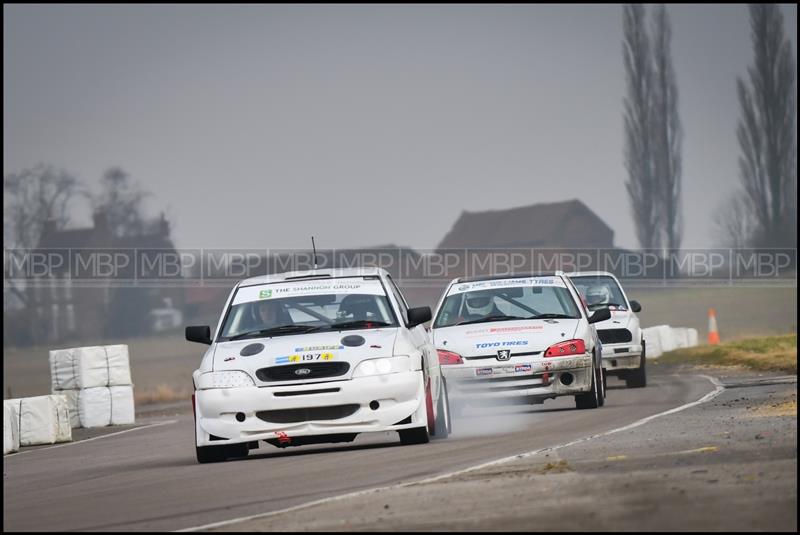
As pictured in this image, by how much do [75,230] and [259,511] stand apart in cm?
9896

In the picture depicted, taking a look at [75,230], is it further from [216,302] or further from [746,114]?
[746,114]

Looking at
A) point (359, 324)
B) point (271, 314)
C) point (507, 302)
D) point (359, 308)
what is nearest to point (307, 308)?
point (271, 314)

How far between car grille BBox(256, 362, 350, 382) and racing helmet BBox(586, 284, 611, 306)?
39.8 ft

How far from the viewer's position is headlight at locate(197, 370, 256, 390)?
14.0 m

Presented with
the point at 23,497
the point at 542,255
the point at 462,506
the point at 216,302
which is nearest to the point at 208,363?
the point at 23,497

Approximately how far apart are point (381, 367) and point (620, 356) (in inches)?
447

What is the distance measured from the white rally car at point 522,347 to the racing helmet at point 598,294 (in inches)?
244

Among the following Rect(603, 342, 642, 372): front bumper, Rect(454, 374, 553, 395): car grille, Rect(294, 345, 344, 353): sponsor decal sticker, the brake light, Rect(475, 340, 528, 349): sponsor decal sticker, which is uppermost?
Rect(294, 345, 344, 353): sponsor decal sticker

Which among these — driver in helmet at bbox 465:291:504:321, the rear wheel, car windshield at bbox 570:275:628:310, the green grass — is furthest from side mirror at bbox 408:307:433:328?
the green grass

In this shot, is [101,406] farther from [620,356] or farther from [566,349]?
[566,349]

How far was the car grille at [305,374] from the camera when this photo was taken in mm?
13945

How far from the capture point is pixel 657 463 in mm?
10727

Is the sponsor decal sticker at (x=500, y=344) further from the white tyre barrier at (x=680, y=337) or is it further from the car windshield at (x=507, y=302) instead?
the white tyre barrier at (x=680, y=337)

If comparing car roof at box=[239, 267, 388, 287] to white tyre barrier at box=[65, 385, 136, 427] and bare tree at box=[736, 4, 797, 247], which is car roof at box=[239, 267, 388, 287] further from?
bare tree at box=[736, 4, 797, 247]
